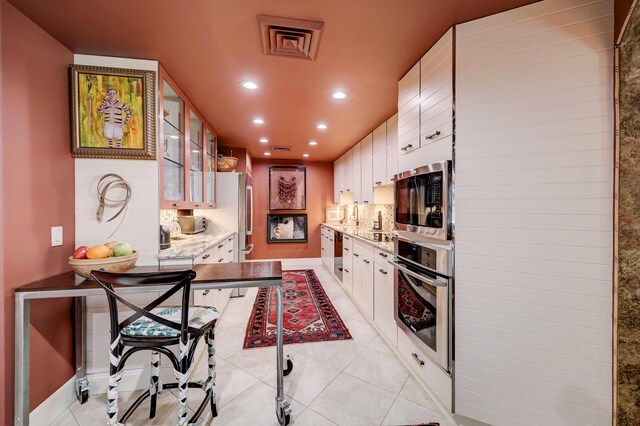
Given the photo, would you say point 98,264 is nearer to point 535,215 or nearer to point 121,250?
point 121,250

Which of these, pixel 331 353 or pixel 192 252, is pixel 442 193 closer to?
pixel 331 353

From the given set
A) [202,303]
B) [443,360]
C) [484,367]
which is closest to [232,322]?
[202,303]

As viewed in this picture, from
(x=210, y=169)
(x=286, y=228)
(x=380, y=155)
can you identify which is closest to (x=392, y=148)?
(x=380, y=155)

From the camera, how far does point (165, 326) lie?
1383mm

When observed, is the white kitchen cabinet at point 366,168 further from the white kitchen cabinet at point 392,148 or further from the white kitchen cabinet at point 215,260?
the white kitchen cabinet at point 215,260

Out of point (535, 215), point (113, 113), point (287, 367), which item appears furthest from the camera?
point (287, 367)

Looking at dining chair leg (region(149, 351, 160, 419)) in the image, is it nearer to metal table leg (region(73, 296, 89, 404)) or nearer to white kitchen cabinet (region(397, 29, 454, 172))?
metal table leg (region(73, 296, 89, 404))

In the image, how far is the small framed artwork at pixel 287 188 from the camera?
588cm

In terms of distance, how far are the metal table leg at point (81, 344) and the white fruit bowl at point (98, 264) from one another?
1.52 feet

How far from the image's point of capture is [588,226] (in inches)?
51.6

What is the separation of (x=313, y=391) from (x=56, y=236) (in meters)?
2.04

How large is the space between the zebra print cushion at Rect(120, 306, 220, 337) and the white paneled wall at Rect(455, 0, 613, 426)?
4.91 ft

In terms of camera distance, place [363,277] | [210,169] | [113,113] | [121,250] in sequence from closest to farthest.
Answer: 1. [121,250]
2. [113,113]
3. [363,277]
4. [210,169]

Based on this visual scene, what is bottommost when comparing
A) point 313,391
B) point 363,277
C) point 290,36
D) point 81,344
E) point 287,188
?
point 313,391
